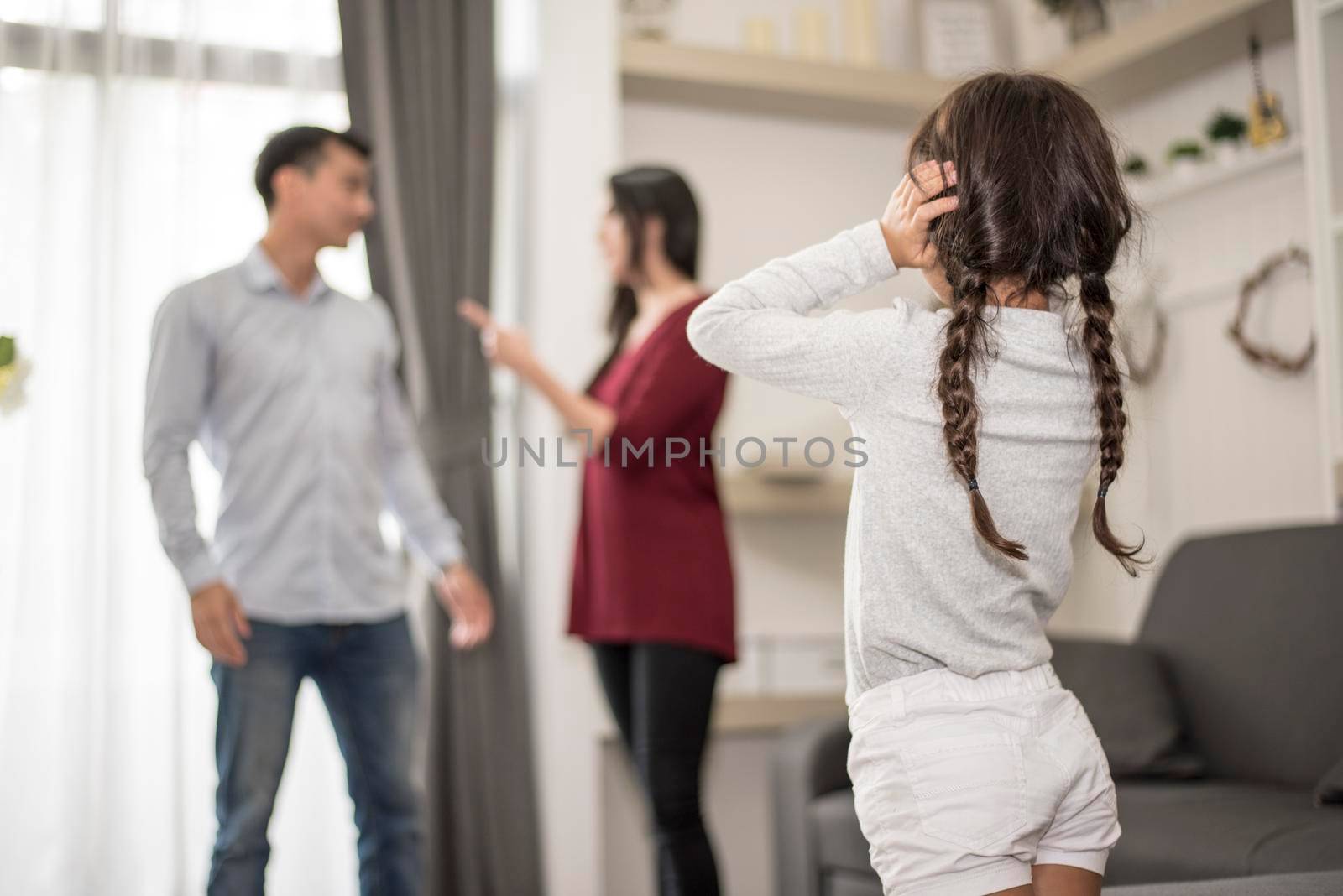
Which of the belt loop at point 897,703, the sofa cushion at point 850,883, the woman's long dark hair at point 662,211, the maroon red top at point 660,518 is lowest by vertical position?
the sofa cushion at point 850,883

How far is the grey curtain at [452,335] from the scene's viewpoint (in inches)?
113

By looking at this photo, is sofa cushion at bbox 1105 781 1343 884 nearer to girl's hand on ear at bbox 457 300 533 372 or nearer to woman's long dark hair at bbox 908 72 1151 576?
woman's long dark hair at bbox 908 72 1151 576

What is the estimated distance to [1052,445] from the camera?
1051 mm

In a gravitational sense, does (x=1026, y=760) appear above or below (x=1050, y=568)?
below

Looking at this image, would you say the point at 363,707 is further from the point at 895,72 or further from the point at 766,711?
the point at 895,72

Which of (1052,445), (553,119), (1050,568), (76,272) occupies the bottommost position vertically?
(1050,568)

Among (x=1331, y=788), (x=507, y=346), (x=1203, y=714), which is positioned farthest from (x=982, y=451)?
(x=1203, y=714)

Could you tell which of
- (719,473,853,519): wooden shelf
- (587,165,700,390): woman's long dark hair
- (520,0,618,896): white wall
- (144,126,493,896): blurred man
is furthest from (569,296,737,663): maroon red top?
(719,473,853,519): wooden shelf

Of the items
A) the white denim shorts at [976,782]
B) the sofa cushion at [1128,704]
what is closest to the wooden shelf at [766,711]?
the sofa cushion at [1128,704]

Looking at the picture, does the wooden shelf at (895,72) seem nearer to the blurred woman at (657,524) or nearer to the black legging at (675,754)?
the blurred woman at (657,524)

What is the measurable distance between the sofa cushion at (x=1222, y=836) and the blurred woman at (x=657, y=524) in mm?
678

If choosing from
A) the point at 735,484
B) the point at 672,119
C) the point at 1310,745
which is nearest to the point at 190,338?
the point at 735,484

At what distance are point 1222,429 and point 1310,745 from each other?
1.18 m

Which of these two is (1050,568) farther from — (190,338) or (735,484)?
(735,484)
